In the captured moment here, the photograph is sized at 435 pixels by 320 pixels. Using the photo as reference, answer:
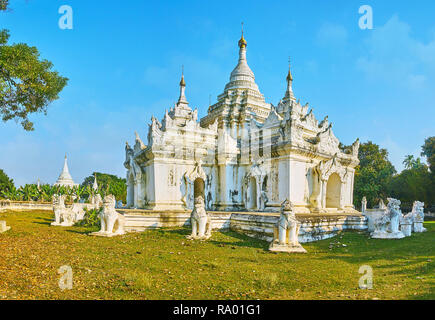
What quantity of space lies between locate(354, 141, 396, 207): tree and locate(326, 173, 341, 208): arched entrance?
26.6 m

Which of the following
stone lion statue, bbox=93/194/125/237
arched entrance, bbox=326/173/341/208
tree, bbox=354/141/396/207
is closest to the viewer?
stone lion statue, bbox=93/194/125/237

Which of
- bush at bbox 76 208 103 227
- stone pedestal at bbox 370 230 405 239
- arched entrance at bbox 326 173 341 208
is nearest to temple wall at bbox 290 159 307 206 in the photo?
stone pedestal at bbox 370 230 405 239

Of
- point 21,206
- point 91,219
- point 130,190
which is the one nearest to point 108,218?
point 91,219

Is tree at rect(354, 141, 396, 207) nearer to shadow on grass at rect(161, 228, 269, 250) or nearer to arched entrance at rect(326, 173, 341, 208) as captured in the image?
arched entrance at rect(326, 173, 341, 208)

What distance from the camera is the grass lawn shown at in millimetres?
6188

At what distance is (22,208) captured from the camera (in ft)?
112

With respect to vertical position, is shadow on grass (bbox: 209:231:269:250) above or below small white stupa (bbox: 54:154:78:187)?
below

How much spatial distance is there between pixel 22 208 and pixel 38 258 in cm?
2999

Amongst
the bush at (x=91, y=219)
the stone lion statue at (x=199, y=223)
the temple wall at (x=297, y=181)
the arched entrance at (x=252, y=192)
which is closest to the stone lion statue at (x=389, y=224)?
the temple wall at (x=297, y=181)

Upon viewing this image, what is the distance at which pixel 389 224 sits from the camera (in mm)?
14328

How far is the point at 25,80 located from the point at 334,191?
19060mm

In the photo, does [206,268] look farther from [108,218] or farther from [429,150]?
[429,150]
